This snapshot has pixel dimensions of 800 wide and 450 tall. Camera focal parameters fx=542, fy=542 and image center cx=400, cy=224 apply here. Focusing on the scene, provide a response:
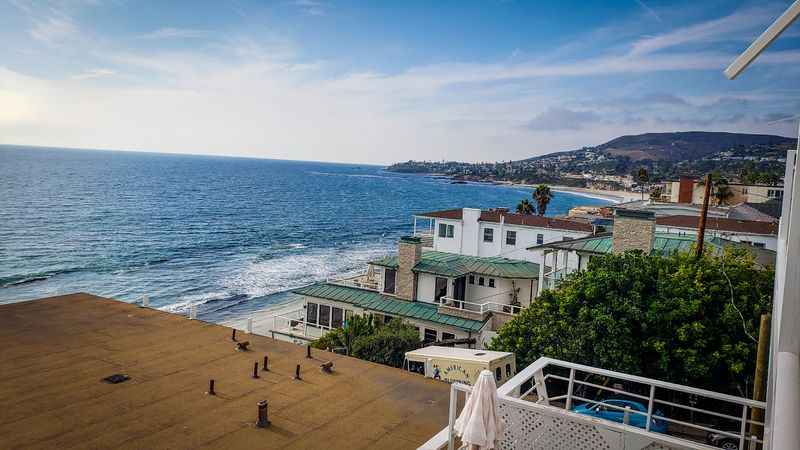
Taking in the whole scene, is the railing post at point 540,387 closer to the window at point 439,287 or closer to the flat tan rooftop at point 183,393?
the flat tan rooftop at point 183,393

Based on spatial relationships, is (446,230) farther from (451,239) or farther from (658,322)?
(658,322)

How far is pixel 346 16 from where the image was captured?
366 ft

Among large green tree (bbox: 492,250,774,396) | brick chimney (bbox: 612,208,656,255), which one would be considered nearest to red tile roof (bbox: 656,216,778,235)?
brick chimney (bbox: 612,208,656,255)

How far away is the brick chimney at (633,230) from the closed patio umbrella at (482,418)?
18471 mm

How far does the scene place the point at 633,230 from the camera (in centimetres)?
2314

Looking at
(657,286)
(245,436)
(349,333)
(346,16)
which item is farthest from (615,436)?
(346,16)

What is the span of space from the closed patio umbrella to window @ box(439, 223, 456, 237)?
108 ft

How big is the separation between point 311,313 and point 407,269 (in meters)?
6.25

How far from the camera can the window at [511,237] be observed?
37.5 meters

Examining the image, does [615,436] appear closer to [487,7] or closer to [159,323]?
[159,323]

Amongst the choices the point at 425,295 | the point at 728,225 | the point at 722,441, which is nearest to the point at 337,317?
the point at 425,295

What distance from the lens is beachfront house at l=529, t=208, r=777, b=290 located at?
23.0 m

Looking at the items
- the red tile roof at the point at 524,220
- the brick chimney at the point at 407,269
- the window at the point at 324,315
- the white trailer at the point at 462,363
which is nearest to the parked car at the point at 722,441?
the white trailer at the point at 462,363

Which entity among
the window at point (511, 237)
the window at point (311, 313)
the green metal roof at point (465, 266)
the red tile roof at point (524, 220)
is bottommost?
the window at point (311, 313)
